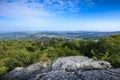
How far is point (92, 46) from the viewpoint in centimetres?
→ 5366

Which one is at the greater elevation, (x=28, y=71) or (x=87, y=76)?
(x=87, y=76)

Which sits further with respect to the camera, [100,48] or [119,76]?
[100,48]

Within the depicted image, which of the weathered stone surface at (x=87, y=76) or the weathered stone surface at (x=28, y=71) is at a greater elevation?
the weathered stone surface at (x=87, y=76)

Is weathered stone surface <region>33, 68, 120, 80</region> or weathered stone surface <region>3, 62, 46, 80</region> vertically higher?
weathered stone surface <region>33, 68, 120, 80</region>

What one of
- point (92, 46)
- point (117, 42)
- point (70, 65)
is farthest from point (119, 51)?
point (70, 65)

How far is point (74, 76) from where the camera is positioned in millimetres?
10117

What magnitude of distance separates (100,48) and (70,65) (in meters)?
35.4

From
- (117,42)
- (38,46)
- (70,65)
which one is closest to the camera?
(70,65)

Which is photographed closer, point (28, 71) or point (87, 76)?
point (87, 76)

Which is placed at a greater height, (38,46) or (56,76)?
(56,76)

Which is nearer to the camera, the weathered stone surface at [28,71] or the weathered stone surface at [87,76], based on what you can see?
the weathered stone surface at [87,76]

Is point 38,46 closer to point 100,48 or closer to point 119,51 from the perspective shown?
point 100,48

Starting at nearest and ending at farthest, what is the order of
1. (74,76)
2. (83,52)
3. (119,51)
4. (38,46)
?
1. (74,76)
2. (119,51)
3. (83,52)
4. (38,46)

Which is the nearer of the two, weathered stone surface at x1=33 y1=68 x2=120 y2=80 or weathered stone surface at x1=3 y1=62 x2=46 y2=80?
weathered stone surface at x1=33 y1=68 x2=120 y2=80
